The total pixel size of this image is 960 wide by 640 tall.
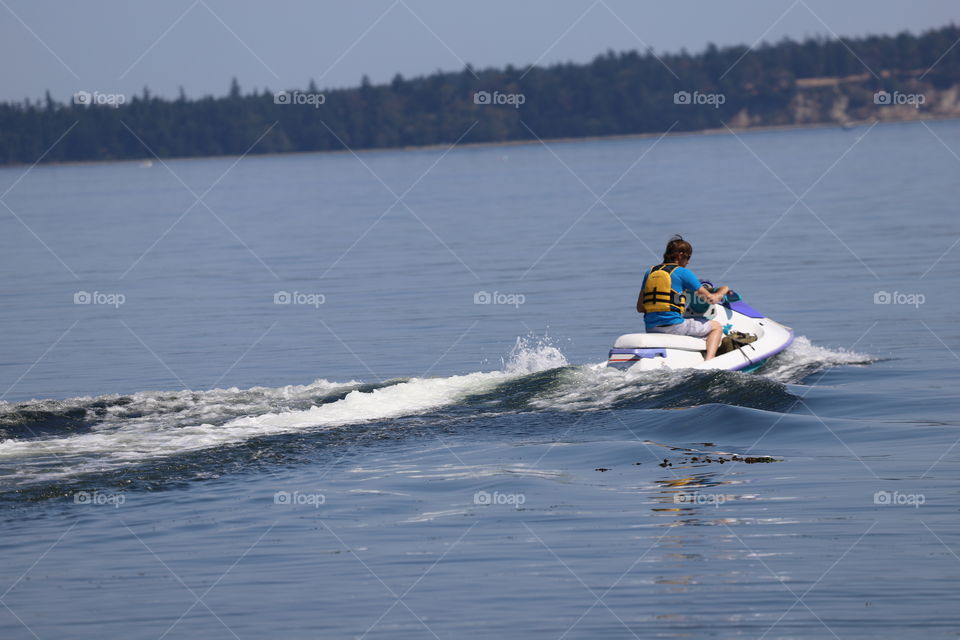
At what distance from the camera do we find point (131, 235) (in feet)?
151

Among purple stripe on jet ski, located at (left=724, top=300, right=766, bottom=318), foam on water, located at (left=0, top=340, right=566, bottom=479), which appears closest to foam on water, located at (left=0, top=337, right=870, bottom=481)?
foam on water, located at (left=0, top=340, right=566, bottom=479)

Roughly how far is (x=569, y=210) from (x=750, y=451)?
37.6 metres

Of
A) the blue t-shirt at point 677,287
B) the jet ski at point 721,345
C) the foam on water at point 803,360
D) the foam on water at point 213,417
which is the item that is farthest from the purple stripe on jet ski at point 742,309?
the foam on water at point 213,417

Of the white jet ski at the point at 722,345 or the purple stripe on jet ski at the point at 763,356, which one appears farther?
the purple stripe on jet ski at the point at 763,356

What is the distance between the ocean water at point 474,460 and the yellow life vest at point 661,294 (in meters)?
0.96

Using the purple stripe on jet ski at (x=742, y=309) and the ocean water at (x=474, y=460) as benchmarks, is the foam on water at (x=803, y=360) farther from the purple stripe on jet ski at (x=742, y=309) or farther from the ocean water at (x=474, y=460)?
the purple stripe on jet ski at (x=742, y=309)

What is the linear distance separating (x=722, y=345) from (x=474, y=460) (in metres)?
5.51

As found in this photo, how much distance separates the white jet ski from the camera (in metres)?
15.6

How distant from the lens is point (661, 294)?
15.8 m

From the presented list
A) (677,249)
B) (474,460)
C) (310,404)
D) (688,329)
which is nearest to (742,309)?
(688,329)

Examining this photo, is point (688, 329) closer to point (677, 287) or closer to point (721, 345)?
point (677, 287)

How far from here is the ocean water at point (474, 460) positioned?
28.1 ft

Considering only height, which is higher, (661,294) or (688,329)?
(661,294)

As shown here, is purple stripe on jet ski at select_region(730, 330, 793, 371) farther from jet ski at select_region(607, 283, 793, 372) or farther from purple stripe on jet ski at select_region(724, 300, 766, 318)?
purple stripe on jet ski at select_region(724, 300, 766, 318)
